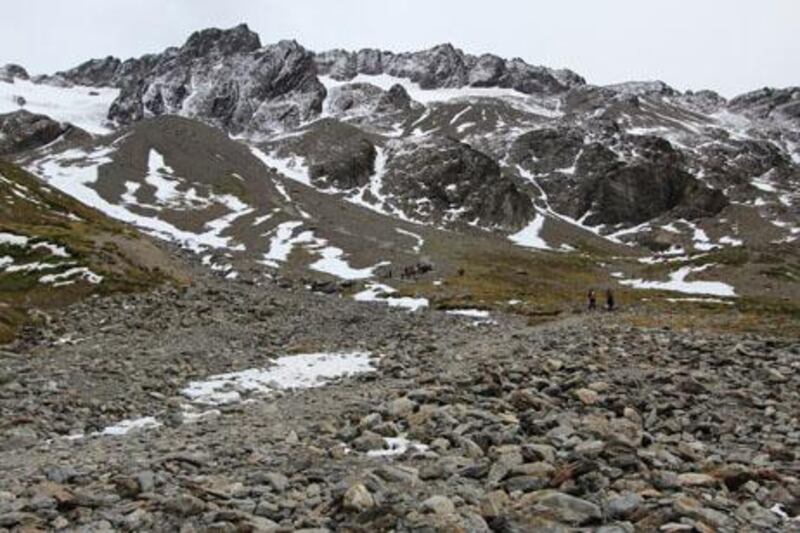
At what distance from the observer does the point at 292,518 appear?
527 inches

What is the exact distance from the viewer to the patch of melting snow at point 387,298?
77.0 meters

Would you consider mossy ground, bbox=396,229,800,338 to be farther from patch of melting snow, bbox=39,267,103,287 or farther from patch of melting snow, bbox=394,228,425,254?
patch of melting snow, bbox=39,267,103,287

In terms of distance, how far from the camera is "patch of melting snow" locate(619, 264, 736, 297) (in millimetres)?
125875

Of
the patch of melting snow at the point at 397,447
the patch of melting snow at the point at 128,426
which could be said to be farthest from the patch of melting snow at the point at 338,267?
the patch of melting snow at the point at 397,447

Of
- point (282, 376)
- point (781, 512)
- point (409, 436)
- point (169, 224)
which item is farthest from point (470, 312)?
point (169, 224)

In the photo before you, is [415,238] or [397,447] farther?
[415,238]

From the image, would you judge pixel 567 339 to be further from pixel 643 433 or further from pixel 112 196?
pixel 112 196

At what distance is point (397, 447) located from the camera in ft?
59.3

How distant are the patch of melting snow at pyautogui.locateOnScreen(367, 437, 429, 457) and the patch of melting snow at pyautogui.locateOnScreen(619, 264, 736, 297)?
365ft

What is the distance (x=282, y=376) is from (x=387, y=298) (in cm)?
5208

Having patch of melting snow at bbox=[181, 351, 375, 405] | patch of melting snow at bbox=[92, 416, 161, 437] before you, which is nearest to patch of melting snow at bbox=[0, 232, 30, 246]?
patch of melting snow at bbox=[181, 351, 375, 405]

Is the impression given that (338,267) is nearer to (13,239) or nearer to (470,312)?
(470,312)

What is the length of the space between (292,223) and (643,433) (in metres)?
149

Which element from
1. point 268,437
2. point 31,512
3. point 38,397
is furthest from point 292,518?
point 38,397
